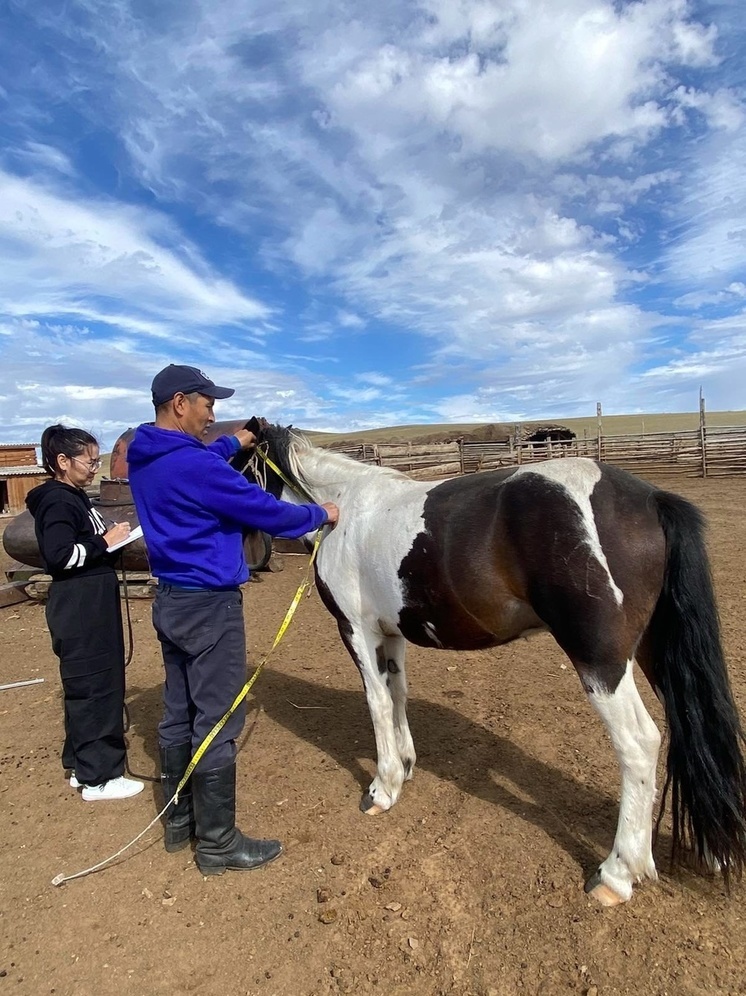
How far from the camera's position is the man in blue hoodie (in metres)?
2.72

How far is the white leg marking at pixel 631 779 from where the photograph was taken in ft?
8.04

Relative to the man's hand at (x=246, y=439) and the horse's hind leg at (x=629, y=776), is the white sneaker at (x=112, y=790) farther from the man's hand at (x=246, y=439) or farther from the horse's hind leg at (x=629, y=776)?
the horse's hind leg at (x=629, y=776)

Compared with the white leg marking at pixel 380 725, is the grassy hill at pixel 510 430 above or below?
above

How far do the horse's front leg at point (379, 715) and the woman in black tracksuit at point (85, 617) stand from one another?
150cm

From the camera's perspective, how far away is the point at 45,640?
7.00m

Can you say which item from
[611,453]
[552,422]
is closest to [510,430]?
[611,453]

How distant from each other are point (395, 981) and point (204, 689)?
4.71 feet

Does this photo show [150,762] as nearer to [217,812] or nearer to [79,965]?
[217,812]

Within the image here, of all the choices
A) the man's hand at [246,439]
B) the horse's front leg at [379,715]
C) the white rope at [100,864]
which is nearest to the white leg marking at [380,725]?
the horse's front leg at [379,715]

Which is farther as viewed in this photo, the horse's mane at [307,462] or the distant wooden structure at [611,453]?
the distant wooden structure at [611,453]

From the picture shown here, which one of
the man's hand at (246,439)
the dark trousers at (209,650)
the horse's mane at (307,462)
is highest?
the man's hand at (246,439)

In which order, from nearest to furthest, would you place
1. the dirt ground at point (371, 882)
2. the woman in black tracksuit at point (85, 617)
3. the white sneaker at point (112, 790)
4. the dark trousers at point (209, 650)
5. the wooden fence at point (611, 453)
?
the dirt ground at point (371, 882) → the dark trousers at point (209, 650) → the woman in black tracksuit at point (85, 617) → the white sneaker at point (112, 790) → the wooden fence at point (611, 453)

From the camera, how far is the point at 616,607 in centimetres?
246

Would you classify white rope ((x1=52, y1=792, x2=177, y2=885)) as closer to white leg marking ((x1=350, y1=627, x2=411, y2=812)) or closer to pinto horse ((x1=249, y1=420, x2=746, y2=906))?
white leg marking ((x1=350, y1=627, x2=411, y2=812))
